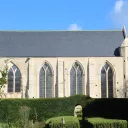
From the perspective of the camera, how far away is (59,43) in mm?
50719

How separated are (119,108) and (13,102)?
9982 mm

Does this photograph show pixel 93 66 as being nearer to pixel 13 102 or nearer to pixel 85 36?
pixel 85 36

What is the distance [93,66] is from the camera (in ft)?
154

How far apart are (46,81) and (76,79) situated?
165 inches

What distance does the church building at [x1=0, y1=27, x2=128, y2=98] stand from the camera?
152 feet

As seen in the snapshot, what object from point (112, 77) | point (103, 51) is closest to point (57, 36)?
point (103, 51)

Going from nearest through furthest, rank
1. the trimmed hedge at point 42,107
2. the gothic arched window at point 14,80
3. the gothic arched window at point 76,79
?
the trimmed hedge at point 42,107
the gothic arched window at point 14,80
the gothic arched window at point 76,79

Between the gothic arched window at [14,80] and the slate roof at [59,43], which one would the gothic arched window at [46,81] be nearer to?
the slate roof at [59,43]

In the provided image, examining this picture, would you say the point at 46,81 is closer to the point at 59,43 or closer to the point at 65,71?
the point at 65,71

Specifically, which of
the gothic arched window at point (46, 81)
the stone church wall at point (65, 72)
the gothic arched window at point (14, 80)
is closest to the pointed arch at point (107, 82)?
the stone church wall at point (65, 72)

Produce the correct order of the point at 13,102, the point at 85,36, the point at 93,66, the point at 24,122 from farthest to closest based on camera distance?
1. the point at 85,36
2. the point at 93,66
3. the point at 13,102
4. the point at 24,122

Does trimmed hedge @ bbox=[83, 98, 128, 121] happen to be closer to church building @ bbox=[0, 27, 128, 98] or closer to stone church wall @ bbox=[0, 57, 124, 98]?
church building @ bbox=[0, 27, 128, 98]

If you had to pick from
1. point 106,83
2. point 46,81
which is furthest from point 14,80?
point 106,83

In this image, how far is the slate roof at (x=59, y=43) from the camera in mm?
48750
